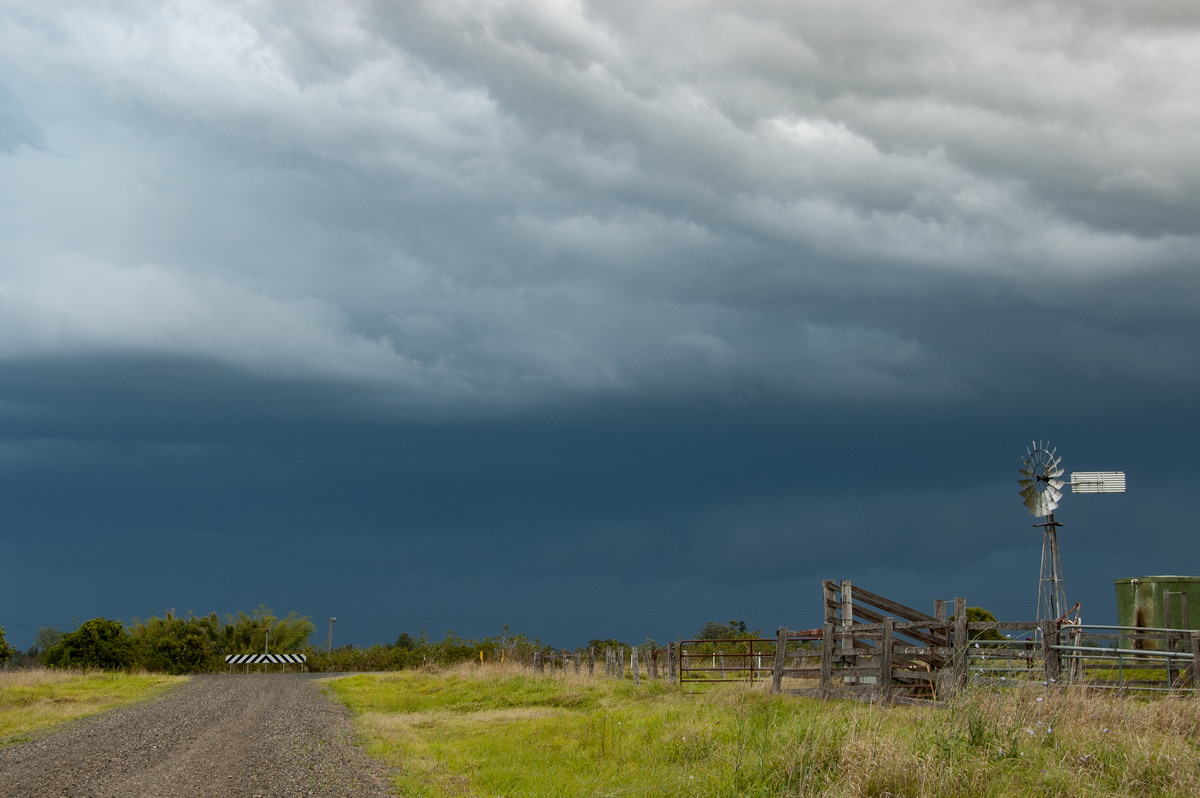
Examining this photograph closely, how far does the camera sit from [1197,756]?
1014 centimetres

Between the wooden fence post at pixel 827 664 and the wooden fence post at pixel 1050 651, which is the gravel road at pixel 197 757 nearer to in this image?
the wooden fence post at pixel 827 664

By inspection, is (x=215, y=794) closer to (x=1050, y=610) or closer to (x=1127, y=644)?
(x=1127, y=644)

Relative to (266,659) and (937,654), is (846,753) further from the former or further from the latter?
(266,659)

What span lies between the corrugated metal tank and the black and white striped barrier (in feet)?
173

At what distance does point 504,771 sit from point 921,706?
8.12m

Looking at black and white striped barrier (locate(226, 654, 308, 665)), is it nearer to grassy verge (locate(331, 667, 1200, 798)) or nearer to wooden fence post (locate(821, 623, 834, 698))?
grassy verge (locate(331, 667, 1200, 798))

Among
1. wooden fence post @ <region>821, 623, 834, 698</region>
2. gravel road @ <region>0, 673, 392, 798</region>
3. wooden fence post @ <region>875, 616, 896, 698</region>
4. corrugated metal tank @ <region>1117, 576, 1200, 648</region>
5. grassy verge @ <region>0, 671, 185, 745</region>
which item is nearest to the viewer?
gravel road @ <region>0, 673, 392, 798</region>

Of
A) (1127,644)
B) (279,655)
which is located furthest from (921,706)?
(279,655)

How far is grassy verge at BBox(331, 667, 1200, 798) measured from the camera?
9.66m

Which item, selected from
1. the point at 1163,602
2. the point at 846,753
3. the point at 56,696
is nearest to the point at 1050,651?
the point at 846,753

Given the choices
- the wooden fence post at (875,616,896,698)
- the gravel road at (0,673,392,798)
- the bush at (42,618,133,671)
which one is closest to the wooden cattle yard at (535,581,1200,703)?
the wooden fence post at (875,616,896,698)

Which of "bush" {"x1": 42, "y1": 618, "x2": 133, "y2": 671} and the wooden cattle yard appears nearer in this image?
the wooden cattle yard

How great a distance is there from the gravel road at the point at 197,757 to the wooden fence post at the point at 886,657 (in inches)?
414

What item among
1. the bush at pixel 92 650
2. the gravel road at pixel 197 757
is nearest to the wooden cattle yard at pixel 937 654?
the gravel road at pixel 197 757
